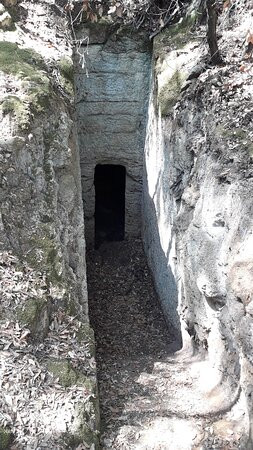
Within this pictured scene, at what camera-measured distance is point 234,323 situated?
15.1ft

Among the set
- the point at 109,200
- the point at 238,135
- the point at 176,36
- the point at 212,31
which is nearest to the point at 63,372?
the point at 238,135

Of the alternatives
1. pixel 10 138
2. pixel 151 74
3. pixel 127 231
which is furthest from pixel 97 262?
pixel 10 138

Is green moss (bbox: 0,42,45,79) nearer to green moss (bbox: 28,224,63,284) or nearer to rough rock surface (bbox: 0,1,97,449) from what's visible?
rough rock surface (bbox: 0,1,97,449)

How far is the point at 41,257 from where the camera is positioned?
18.3 ft

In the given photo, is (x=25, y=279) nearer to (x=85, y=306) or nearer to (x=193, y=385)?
(x=85, y=306)

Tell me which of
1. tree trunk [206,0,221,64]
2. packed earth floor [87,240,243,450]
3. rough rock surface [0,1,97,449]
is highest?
tree trunk [206,0,221,64]

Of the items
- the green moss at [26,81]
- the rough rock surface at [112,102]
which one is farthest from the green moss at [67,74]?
the rough rock surface at [112,102]

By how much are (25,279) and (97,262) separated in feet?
15.5

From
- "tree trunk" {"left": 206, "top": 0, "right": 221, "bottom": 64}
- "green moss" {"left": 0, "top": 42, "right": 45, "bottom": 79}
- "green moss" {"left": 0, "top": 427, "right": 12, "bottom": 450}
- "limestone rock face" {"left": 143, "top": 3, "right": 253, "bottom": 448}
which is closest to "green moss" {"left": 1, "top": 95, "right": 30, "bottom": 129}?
"green moss" {"left": 0, "top": 42, "right": 45, "bottom": 79}

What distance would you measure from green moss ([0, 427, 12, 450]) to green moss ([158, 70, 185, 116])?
16.6 ft

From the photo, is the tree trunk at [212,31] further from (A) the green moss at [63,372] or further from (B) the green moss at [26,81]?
(A) the green moss at [63,372]

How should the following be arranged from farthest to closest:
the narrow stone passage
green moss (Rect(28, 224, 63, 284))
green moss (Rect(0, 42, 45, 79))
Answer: green moss (Rect(0, 42, 45, 79)) → green moss (Rect(28, 224, 63, 284)) → the narrow stone passage

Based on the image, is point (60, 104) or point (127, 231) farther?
point (127, 231)

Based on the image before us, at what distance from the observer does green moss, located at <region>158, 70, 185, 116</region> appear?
7367 millimetres
